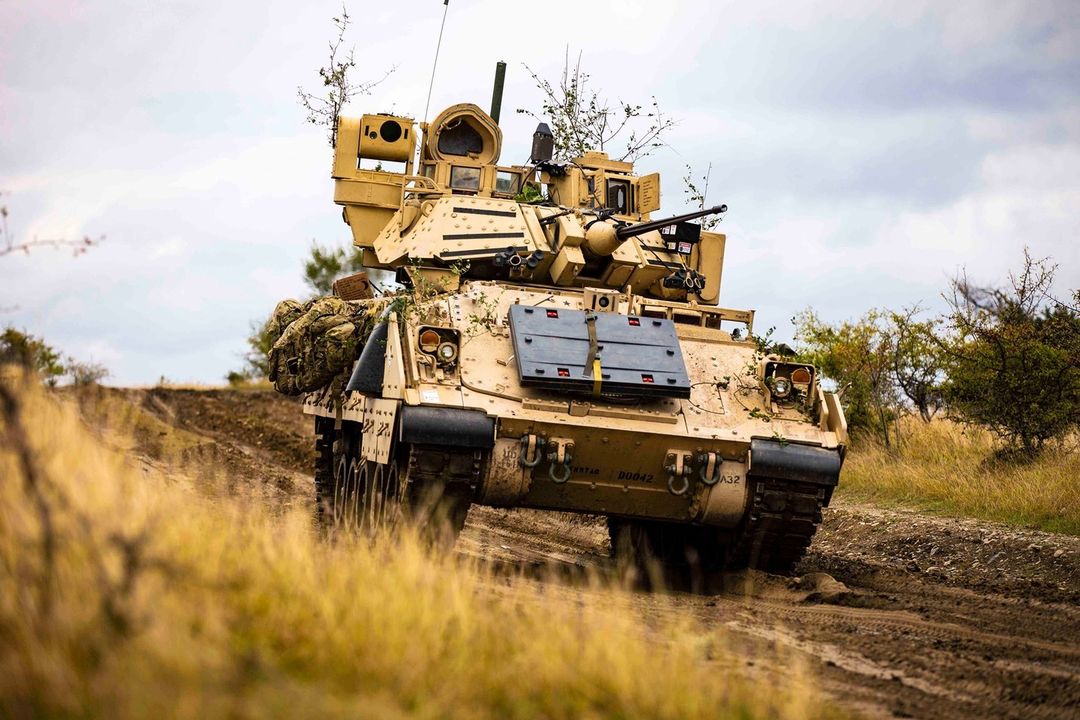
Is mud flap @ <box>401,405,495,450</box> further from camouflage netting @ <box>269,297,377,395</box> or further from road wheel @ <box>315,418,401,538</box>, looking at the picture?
camouflage netting @ <box>269,297,377,395</box>

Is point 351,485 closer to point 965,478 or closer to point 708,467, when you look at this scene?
point 708,467

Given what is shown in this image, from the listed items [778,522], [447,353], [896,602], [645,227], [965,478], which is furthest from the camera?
[965,478]

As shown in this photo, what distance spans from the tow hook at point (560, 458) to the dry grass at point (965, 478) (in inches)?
205

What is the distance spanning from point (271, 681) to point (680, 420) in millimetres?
6006

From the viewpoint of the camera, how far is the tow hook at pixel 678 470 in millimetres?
9781

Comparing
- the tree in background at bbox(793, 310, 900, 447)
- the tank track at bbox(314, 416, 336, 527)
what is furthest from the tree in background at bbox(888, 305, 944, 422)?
the tank track at bbox(314, 416, 336, 527)

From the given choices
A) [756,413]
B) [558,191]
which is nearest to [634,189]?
[558,191]

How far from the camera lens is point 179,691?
3.99m

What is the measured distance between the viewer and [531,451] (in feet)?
31.4

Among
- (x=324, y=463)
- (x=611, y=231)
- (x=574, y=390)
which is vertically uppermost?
(x=611, y=231)

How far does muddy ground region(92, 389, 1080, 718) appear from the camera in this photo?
639cm

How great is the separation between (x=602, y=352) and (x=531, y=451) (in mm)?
965

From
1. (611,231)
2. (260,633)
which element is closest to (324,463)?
(611,231)

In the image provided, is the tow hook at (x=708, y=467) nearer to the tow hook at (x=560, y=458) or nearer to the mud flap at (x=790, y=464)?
the mud flap at (x=790, y=464)
